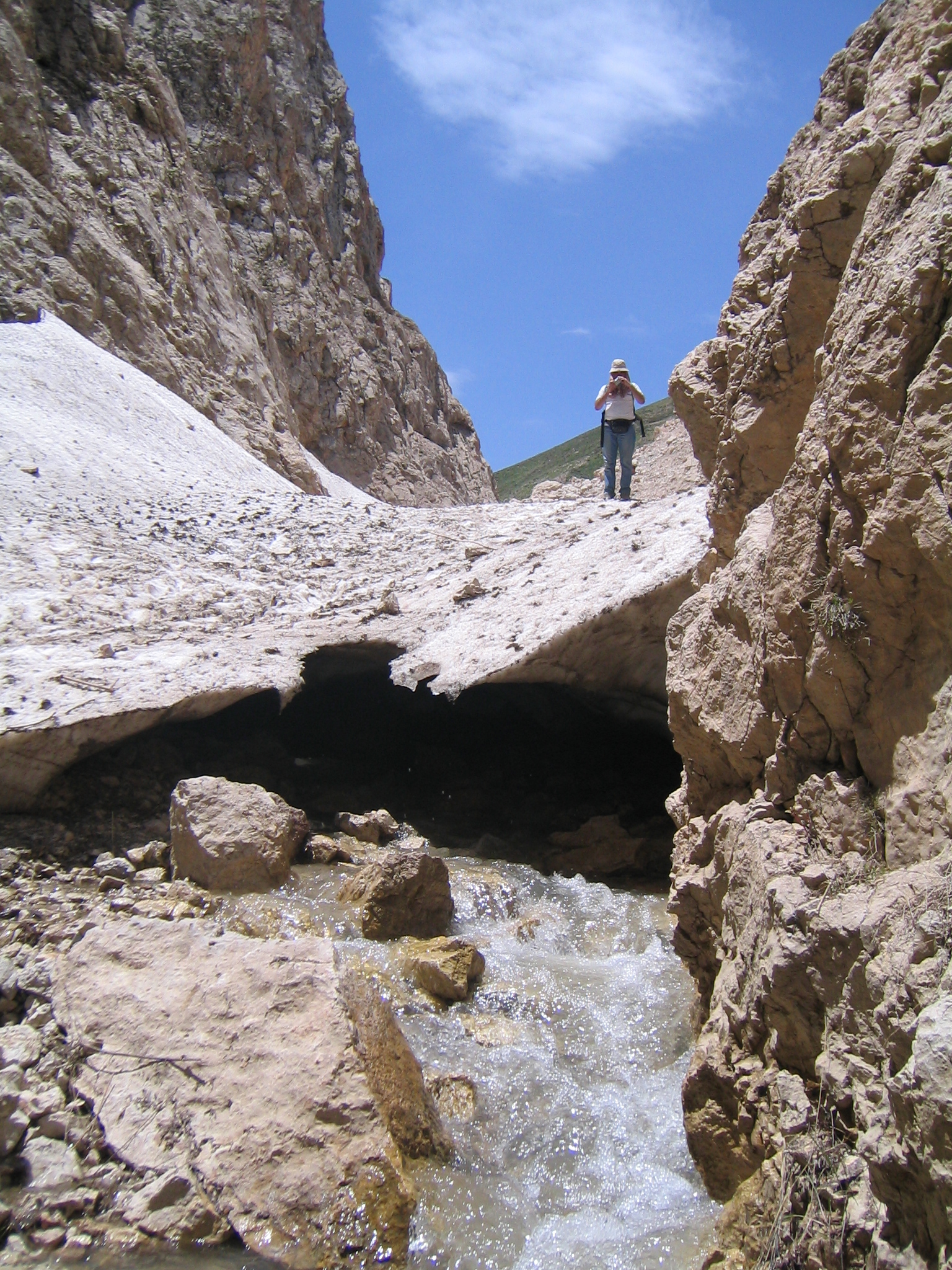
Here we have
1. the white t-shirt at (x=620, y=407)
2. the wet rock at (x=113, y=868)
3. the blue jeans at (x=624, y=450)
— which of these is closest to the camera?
the wet rock at (x=113, y=868)

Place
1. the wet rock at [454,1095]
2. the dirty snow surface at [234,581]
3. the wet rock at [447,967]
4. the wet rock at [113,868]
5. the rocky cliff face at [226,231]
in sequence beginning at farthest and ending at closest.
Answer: the rocky cliff face at [226,231], the dirty snow surface at [234,581], the wet rock at [113,868], the wet rock at [447,967], the wet rock at [454,1095]

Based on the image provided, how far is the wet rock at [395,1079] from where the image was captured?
9.39ft

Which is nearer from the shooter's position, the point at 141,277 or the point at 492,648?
the point at 492,648

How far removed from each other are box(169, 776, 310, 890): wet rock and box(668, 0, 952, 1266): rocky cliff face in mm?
2380

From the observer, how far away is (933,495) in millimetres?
2191

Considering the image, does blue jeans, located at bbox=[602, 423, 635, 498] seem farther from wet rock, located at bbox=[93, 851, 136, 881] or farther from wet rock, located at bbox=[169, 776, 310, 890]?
wet rock, located at bbox=[93, 851, 136, 881]

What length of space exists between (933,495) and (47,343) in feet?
32.7

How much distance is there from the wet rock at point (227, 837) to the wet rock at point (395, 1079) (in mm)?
1739

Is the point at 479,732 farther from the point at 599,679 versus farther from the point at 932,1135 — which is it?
the point at 932,1135

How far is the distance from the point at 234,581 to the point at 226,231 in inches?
542

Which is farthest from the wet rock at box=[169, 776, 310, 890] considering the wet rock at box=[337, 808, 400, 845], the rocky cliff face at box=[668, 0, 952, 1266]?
the rocky cliff face at box=[668, 0, 952, 1266]

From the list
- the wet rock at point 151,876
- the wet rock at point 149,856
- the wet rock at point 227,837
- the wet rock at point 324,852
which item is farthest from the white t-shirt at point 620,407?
the wet rock at point 151,876

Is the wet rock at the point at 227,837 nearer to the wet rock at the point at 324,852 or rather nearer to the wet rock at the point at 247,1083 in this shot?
the wet rock at the point at 324,852

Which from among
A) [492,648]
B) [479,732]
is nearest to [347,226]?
[479,732]
